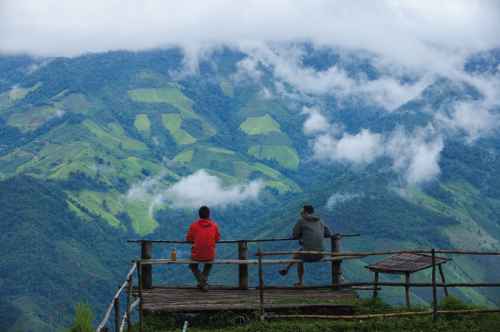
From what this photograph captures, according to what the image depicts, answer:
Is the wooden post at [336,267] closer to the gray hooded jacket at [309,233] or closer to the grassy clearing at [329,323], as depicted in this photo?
the gray hooded jacket at [309,233]

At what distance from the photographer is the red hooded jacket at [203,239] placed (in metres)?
21.9

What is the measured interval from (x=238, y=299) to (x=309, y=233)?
2936 millimetres

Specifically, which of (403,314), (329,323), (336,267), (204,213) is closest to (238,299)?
(204,213)

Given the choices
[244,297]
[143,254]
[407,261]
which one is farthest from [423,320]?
[143,254]

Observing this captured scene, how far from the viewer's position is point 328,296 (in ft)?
76.3

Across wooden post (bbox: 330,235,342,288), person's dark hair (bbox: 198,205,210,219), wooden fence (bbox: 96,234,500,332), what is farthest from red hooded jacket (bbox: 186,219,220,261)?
wooden post (bbox: 330,235,342,288)

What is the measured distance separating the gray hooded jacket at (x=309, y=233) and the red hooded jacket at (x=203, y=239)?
2580 mm

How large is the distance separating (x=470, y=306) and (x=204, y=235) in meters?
7.59

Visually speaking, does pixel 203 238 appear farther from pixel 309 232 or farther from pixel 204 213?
pixel 309 232

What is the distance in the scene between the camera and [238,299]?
875 inches

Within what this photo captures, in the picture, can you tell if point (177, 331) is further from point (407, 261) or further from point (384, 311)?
point (407, 261)

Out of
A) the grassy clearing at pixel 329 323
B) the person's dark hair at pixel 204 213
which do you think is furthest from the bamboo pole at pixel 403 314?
the person's dark hair at pixel 204 213

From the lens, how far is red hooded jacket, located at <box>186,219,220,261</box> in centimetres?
2186

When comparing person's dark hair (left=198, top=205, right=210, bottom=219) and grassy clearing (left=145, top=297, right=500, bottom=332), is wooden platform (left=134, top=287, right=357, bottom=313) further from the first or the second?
person's dark hair (left=198, top=205, right=210, bottom=219)
